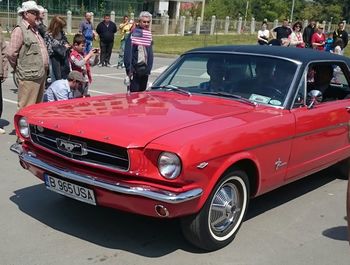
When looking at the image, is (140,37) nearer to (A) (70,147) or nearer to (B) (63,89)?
(B) (63,89)

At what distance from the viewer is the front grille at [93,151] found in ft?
12.7

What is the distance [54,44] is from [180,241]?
5075mm

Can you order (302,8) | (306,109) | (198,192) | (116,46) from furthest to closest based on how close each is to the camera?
(302,8) → (116,46) → (306,109) → (198,192)

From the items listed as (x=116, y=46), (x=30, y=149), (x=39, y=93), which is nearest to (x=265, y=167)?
(x=30, y=149)

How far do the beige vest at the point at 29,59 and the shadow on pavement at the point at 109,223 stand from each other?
2.20 m

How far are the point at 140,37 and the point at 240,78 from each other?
12.1 feet

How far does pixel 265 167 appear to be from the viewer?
180 inches

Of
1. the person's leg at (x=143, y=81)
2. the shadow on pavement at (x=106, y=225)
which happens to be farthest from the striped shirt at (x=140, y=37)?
the shadow on pavement at (x=106, y=225)

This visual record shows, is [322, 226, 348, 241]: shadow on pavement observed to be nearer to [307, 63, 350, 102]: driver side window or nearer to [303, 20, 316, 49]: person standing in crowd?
[307, 63, 350, 102]: driver side window

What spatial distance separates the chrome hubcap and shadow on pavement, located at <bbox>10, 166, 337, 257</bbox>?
0.28 metres

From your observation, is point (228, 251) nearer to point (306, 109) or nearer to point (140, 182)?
point (140, 182)

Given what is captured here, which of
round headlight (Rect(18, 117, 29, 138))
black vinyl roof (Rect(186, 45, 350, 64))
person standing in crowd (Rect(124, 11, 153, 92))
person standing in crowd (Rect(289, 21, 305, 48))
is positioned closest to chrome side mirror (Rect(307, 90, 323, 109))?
black vinyl roof (Rect(186, 45, 350, 64))

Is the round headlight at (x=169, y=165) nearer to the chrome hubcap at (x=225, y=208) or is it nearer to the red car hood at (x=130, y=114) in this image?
the red car hood at (x=130, y=114)

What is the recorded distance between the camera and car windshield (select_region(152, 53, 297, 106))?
512cm
